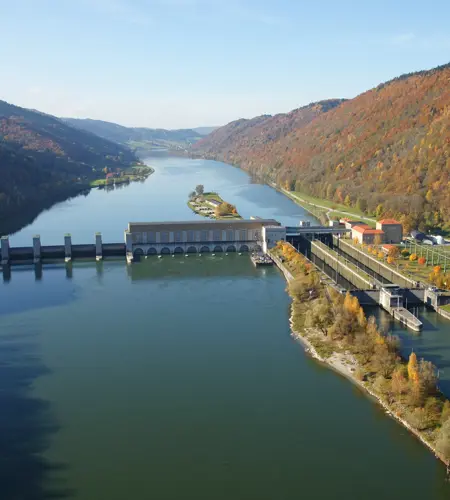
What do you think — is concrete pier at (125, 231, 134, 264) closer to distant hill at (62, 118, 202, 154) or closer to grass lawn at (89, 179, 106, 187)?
grass lawn at (89, 179, 106, 187)

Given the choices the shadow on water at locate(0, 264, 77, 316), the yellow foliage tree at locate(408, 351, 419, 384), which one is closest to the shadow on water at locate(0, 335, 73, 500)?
the shadow on water at locate(0, 264, 77, 316)

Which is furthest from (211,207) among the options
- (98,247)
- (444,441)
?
(444,441)

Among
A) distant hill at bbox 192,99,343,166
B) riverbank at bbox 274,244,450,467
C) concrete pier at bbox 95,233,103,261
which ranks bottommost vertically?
riverbank at bbox 274,244,450,467

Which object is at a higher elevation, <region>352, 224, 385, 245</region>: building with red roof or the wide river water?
<region>352, 224, 385, 245</region>: building with red roof

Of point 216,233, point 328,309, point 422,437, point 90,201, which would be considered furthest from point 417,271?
point 90,201

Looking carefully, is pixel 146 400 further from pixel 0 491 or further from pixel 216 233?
pixel 216 233

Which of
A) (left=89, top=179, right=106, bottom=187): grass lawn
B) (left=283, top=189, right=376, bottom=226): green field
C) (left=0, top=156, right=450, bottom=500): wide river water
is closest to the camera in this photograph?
(left=0, top=156, right=450, bottom=500): wide river water

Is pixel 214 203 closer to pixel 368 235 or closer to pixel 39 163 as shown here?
pixel 368 235

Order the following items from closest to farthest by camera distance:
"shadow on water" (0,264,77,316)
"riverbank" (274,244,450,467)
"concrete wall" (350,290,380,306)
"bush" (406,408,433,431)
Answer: "bush" (406,408,433,431), "riverbank" (274,244,450,467), "concrete wall" (350,290,380,306), "shadow on water" (0,264,77,316)
